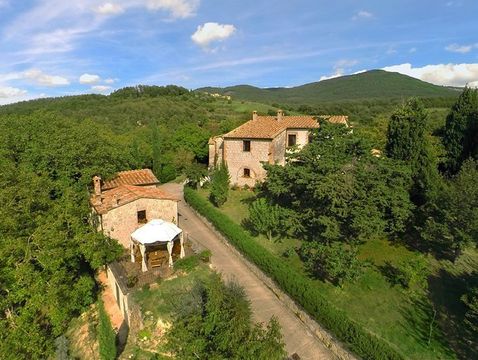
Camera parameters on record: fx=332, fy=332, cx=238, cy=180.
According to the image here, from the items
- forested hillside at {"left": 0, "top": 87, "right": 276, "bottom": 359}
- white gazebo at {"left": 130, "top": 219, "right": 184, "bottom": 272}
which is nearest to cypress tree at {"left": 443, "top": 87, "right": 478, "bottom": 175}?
white gazebo at {"left": 130, "top": 219, "right": 184, "bottom": 272}

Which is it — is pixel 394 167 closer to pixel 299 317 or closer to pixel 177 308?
pixel 299 317

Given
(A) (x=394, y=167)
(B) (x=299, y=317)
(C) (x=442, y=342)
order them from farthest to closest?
1. (A) (x=394, y=167)
2. (B) (x=299, y=317)
3. (C) (x=442, y=342)

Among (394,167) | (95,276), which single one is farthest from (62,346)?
(394,167)

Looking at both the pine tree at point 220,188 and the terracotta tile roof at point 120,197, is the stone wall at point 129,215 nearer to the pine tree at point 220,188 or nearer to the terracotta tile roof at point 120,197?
the terracotta tile roof at point 120,197

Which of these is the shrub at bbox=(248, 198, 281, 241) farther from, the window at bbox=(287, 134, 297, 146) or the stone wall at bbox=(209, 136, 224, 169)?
the stone wall at bbox=(209, 136, 224, 169)

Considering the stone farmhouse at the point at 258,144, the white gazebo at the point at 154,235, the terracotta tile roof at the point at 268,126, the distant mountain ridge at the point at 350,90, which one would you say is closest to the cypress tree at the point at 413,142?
the stone farmhouse at the point at 258,144

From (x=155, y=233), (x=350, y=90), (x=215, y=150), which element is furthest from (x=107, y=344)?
(x=350, y=90)
